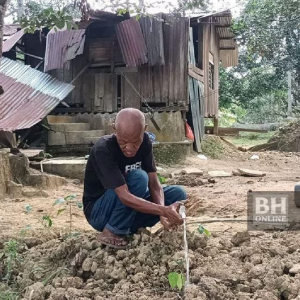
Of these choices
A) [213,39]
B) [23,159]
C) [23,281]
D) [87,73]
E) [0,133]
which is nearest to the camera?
[23,281]

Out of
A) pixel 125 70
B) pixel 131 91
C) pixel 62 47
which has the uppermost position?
pixel 62 47

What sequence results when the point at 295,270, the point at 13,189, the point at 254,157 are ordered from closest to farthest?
the point at 295,270
the point at 13,189
the point at 254,157

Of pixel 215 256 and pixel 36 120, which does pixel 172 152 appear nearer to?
pixel 36 120

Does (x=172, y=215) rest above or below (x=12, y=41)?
below

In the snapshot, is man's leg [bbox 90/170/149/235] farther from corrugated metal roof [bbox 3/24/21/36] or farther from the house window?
the house window

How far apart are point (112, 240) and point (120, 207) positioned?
0.24 metres

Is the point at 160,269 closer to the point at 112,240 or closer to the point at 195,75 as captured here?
the point at 112,240

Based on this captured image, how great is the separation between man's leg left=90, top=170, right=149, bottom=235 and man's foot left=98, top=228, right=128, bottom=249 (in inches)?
1.0

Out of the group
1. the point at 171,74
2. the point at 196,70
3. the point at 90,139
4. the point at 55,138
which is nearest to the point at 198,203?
the point at 90,139

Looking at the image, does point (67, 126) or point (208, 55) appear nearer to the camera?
point (67, 126)

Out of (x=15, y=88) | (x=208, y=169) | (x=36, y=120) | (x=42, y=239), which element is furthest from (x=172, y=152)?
(x=42, y=239)

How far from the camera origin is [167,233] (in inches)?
122

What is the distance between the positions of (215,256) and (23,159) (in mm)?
5015

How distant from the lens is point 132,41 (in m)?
10.7
